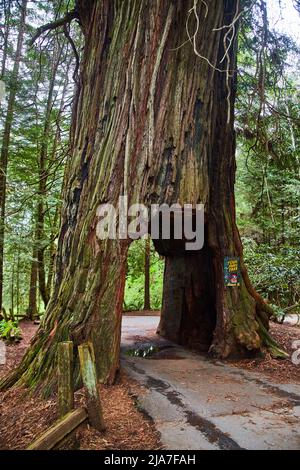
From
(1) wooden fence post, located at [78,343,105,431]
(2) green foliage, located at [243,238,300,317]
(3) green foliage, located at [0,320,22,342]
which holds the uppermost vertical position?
(2) green foliage, located at [243,238,300,317]

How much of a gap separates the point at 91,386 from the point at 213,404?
1618 millimetres

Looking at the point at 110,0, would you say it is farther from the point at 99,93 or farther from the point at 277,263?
the point at 277,263

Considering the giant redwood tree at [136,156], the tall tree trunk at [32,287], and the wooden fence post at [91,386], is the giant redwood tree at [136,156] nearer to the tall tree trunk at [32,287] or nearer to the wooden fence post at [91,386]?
the wooden fence post at [91,386]

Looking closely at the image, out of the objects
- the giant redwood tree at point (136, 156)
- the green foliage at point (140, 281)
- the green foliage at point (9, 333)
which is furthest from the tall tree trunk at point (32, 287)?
the giant redwood tree at point (136, 156)

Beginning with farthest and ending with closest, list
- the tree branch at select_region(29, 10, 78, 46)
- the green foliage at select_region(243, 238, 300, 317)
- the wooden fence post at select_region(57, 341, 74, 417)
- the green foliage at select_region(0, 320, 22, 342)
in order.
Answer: the green foliage at select_region(243, 238, 300, 317)
the green foliage at select_region(0, 320, 22, 342)
the tree branch at select_region(29, 10, 78, 46)
the wooden fence post at select_region(57, 341, 74, 417)

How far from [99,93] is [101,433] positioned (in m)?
4.67

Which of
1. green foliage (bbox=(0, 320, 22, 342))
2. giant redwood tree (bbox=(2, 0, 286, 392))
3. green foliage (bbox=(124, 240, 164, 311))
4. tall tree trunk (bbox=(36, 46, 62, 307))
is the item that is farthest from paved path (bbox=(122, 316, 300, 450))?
green foliage (bbox=(124, 240, 164, 311))

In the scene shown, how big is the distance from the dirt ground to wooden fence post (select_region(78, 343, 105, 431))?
3.4 inches

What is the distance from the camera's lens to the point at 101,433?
117 inches

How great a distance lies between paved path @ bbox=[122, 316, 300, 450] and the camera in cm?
295

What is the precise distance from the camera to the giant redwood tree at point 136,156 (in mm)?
4348

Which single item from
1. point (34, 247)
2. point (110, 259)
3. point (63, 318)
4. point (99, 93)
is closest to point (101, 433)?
point (63, 318)

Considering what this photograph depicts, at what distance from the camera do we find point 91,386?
9.54 feet

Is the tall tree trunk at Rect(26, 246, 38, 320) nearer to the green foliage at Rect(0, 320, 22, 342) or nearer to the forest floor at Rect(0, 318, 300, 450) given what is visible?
the green foliage at Rect(0, 320, 22, 342)
